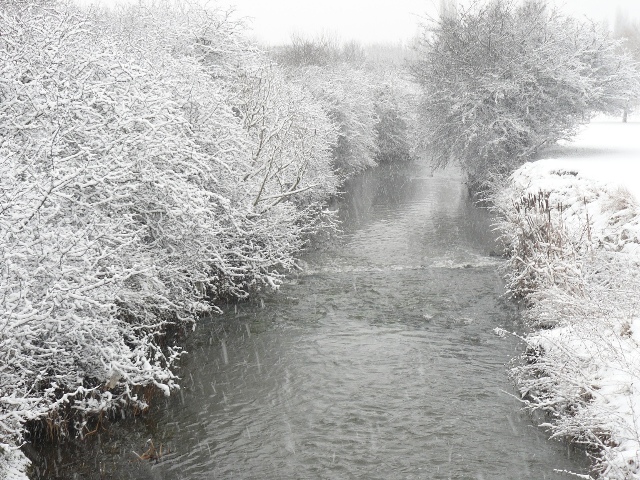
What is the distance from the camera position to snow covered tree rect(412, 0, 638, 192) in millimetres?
28109

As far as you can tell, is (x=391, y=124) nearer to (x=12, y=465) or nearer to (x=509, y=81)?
(x=509, y=81)

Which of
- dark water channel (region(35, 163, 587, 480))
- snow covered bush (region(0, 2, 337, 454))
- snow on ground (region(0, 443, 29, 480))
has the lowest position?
dark water channel (region(35, 163, 587, 480))

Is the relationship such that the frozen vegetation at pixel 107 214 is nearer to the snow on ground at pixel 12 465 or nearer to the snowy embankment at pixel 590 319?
the snow on ground at pixel 12 465

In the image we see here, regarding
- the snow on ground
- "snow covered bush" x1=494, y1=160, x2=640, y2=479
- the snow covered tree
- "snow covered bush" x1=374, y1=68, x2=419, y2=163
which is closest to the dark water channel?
"snow covered bush" x1=494, y1=160, x2=640, y2=479

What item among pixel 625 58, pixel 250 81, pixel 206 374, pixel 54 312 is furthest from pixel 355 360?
pixel 625 58

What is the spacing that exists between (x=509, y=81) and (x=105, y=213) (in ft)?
72.6

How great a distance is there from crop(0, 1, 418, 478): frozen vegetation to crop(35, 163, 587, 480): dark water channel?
715mm

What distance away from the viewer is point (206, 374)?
38.4 feet

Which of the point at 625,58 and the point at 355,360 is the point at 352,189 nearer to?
the point at 625,58

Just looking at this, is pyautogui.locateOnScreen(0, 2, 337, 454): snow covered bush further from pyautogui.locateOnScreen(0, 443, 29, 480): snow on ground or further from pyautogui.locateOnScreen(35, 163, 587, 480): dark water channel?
pyautogui.locateOnScreen(35, 163, 587, 480): dark water channel

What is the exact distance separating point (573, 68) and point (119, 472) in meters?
27.5

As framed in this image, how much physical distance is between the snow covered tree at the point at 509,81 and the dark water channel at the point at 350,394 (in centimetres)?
1166

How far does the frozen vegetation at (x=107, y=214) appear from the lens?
771cm

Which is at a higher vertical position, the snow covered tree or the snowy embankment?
the snow covered tree
